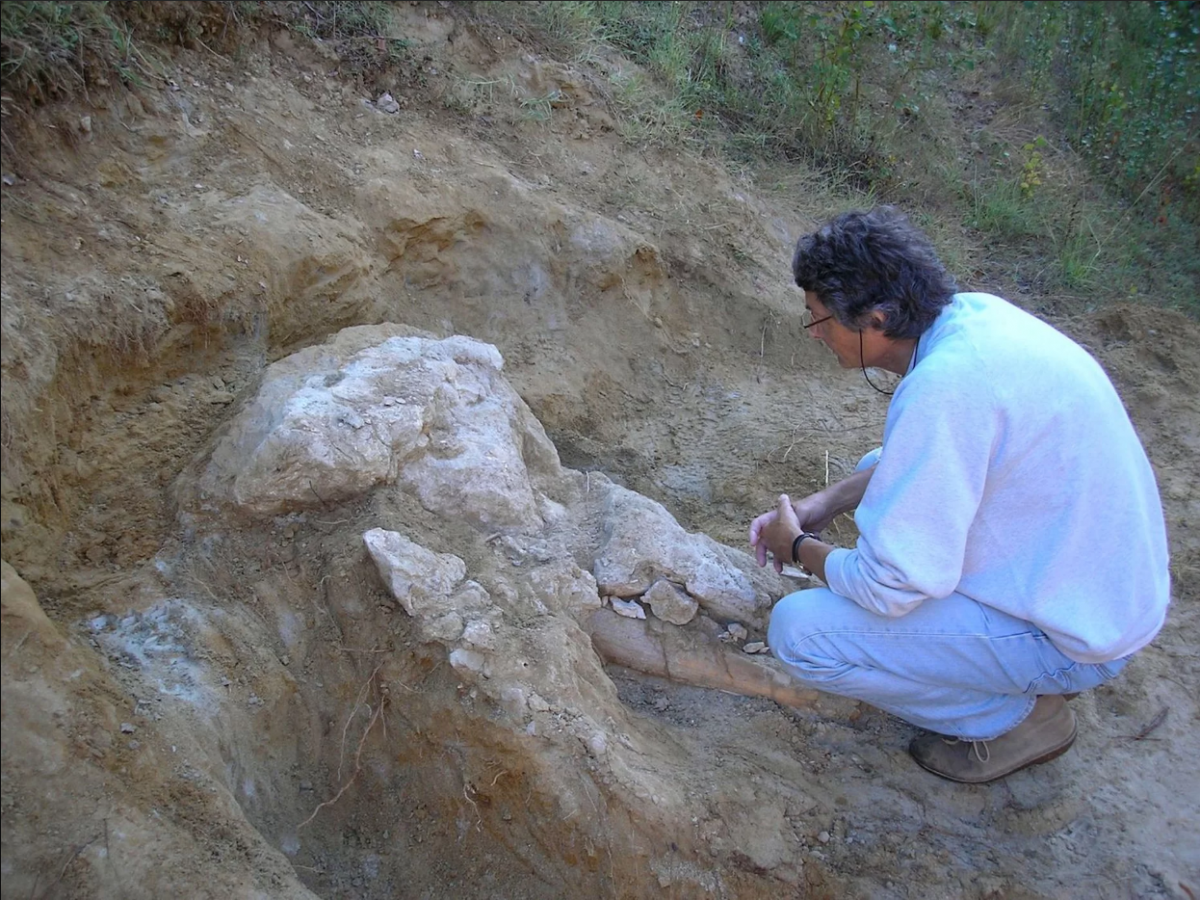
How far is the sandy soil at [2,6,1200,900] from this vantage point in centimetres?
204

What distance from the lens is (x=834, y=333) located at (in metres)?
2.42

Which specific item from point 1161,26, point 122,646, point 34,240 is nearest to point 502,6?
point 34,240

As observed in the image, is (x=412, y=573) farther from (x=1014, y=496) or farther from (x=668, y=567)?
(x=1014, y=496)

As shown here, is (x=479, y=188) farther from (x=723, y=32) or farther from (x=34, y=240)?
(x=723, y=32)

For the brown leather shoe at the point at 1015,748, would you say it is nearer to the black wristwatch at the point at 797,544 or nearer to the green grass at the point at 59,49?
the black wristwatch at the point at 797,544

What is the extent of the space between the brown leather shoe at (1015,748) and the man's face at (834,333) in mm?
1017

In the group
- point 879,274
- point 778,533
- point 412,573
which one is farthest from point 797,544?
point 412,573

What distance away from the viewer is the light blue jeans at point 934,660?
2.30m

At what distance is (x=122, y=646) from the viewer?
223 cm

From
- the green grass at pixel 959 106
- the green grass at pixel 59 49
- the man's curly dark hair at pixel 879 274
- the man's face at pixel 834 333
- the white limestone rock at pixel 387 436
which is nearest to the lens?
the man's curly dark hair at pixel 879 274

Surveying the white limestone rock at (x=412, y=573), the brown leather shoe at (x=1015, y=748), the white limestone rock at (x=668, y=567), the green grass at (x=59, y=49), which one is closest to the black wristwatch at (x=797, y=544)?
the white limestone rock at (x=668, y=567)

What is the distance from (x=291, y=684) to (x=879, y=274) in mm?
1719

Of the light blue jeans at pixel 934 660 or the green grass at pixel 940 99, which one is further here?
the green grass at pixel 940 99

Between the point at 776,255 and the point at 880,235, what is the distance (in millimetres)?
2499
